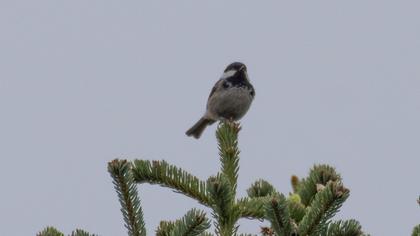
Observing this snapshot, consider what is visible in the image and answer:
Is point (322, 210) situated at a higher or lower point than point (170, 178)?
lower

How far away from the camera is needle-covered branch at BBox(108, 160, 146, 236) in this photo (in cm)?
291

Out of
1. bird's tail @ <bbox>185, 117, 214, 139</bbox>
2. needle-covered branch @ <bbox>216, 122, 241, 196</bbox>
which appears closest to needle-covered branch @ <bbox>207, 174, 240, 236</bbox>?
needle-covered branch @ <bbox>216, 122, 241, 196</bbox>

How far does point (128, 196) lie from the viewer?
298 centimetres

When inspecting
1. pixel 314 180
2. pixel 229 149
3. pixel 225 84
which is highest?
pixel 225 84

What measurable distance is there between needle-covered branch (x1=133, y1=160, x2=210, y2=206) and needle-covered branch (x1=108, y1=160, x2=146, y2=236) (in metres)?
0.32

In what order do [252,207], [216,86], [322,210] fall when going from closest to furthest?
[322,210] → [252,207] → [216,86]

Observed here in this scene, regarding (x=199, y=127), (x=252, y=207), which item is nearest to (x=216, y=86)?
(x=199, y=127)

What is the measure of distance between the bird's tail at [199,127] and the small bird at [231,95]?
410 mm

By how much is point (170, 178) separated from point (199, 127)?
A: 766 cm

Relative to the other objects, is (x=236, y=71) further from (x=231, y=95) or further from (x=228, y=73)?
(x=231, y=95)

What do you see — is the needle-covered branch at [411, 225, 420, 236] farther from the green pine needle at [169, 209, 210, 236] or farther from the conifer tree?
the green pine needle at [169, 209, 210, 236]

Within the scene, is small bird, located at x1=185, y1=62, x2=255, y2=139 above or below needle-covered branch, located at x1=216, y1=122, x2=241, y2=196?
above

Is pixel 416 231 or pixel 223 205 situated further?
pixel 223 205

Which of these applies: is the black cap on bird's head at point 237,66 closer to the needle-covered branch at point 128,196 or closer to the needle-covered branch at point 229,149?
the needle-covered branch at point 229,149
